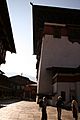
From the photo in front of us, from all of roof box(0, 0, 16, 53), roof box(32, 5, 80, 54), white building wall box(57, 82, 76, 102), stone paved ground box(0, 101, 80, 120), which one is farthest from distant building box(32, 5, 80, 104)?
stone paved ground box(0, 101, 80, 120)

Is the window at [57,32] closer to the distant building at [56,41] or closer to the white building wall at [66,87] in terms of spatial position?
the distant building at [56,41]

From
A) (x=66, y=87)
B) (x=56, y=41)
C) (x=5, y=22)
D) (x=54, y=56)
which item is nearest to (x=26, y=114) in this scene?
(x=5, y=22)

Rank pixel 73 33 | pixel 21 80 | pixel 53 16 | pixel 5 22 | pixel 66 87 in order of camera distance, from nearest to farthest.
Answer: pixel 5 22 < pixel 66 87 < pixel 53 16 < pixel 73 33 < pixel 21 80

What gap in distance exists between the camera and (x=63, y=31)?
29.5 metres

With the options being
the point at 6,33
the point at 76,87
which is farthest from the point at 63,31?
the point at 6,33

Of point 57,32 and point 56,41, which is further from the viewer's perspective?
point 56,41

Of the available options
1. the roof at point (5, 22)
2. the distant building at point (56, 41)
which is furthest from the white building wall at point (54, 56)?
the roof at point (5, 22)

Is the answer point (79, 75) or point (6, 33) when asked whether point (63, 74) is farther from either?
point (6, 33)

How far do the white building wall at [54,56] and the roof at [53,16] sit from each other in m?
2.40

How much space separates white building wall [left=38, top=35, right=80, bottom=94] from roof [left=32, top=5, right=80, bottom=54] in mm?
2400

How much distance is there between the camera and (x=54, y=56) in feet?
95.5

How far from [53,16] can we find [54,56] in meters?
5.90

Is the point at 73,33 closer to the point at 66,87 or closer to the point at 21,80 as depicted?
the point at 66,87

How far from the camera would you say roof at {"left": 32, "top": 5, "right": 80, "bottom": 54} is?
27.6 meters
